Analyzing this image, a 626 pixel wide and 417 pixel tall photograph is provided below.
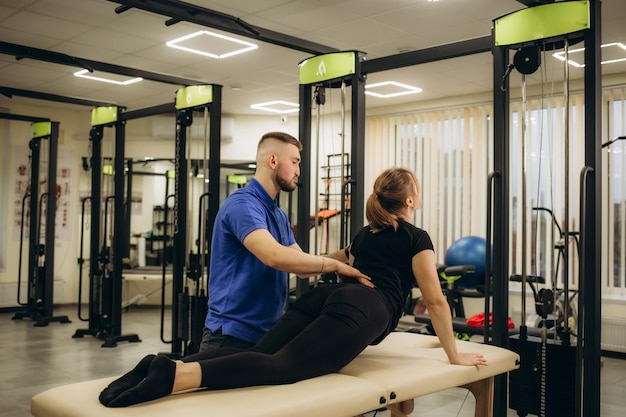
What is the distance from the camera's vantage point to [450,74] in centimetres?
656

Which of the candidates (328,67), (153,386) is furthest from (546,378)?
(328,67)

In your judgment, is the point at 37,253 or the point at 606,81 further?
the point at 37,253

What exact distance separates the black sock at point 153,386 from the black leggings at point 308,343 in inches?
4.5

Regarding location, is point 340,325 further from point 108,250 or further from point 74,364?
point 108,250

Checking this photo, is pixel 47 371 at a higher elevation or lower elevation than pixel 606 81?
lower

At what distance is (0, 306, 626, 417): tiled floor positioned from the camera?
13.4 feet

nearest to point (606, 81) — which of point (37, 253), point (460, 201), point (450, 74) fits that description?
point (450, 74)

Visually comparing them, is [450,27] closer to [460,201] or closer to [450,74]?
[450,74]

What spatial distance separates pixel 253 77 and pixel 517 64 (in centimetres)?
430

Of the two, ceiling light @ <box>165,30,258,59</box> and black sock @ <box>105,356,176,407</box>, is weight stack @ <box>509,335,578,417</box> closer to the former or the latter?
black sock @ <box>105,356,176,407</box>

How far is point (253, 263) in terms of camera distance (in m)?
2.33

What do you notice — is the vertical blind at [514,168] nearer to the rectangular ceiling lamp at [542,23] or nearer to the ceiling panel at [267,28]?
the ceiling panel at [267,28]

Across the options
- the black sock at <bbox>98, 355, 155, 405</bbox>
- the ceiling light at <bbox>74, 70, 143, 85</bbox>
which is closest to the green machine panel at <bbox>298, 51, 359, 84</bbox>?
the black sock at <bbox>98, 355, 155, 405</bbox>

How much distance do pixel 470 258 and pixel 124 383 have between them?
4.79 meters
